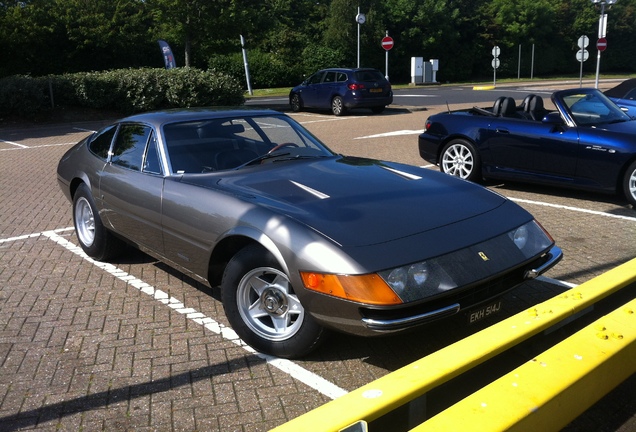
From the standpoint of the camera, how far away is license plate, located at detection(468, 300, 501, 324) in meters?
3.85

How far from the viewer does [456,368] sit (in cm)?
301

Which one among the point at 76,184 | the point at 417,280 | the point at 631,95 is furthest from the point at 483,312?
the point at 631,95

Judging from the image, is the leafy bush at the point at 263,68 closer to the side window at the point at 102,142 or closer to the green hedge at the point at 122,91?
the green hedge at the point at 122,91

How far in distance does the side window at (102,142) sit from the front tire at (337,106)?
52.3ft

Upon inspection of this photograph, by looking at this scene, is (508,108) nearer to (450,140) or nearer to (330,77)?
(450,140)

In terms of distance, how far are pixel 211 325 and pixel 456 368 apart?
7.08 feet

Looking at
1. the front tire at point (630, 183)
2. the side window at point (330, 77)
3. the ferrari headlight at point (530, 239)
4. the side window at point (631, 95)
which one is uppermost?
the side window at point (330, 77)

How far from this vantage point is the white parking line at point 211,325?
377 centimetres

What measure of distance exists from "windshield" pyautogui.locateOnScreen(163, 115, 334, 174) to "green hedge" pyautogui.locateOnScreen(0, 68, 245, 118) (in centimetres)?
1566

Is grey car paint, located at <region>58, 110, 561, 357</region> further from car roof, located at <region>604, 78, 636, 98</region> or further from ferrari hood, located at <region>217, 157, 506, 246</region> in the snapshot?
car roof, located at <region>604, 78, 636, 98</region>

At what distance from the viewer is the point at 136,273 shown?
19.1 feet

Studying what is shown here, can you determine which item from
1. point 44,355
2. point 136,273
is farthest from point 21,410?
point 136,273

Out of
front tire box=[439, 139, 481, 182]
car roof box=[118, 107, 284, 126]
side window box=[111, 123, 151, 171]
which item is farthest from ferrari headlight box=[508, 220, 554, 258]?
front tire box=[439, 139, 481, 182]

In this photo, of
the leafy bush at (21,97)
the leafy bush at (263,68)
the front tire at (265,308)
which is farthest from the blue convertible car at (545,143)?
the leafy bush at (263,68)
